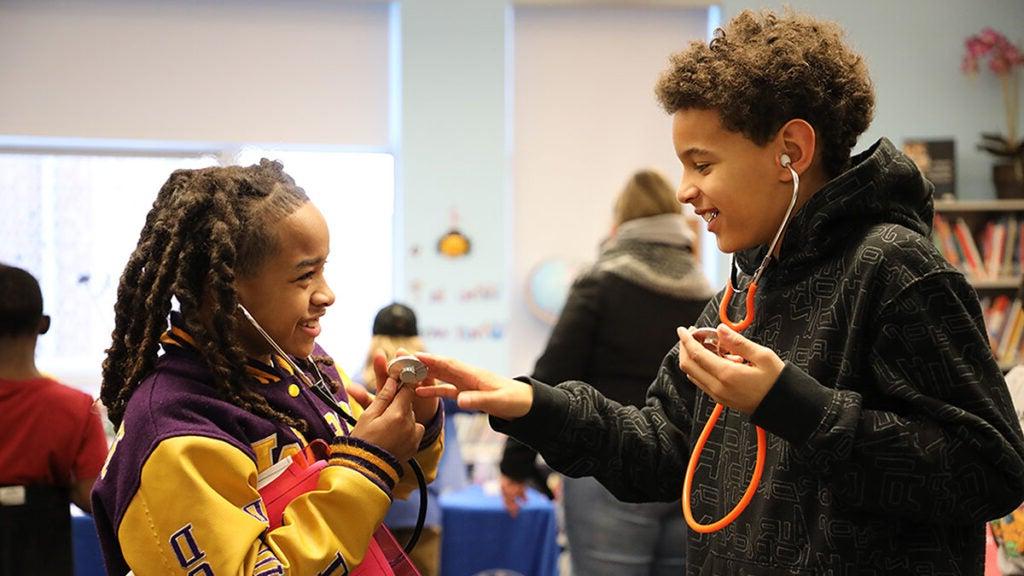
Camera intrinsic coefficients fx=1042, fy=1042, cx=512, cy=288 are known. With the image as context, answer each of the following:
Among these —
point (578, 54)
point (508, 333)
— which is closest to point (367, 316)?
point (508, 333)

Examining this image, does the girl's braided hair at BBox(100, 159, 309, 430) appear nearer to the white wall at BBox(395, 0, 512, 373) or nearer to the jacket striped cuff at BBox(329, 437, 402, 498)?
the jacket striped cuff at BBox(329, 437, 402, 498)

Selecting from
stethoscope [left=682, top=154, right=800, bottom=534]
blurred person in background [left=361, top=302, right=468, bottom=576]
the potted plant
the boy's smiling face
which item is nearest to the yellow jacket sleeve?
stethoscope [left=682, top=154, right=800, bottom=534]

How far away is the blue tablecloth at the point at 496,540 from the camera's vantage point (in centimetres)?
375

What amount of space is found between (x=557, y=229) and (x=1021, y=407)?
11.6ft

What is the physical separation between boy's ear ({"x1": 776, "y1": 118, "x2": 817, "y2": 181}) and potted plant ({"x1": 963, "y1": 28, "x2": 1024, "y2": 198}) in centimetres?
461

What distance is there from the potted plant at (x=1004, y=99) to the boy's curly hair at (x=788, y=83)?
4545mm

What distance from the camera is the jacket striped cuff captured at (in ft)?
4.04

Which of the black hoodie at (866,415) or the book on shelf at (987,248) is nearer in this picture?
the black hoodie at (866,415)

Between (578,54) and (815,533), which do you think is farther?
(578,54)

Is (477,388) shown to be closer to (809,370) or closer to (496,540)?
(809,370)

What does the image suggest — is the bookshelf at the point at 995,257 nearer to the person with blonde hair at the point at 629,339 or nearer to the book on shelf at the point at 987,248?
A: the book on shelf at the point at 987,248

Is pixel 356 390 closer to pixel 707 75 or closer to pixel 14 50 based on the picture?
pixel 707 75

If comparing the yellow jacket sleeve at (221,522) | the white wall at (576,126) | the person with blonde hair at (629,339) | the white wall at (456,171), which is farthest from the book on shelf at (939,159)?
the yellow jacket sleeve at (221,522)

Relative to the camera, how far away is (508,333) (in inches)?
211
